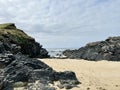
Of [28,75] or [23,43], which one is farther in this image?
[23,43]

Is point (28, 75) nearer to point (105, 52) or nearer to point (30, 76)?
point (30, 76)

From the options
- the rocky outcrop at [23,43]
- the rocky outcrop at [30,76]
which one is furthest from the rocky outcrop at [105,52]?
the rocky outcrop at [30,76]

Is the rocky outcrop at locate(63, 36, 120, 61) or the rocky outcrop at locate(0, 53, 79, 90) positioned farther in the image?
the rocky outcrop at locate(63, 36, 120, 61)

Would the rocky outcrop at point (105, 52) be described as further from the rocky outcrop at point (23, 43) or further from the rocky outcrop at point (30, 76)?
the rocky outcrop at point (30, 76)

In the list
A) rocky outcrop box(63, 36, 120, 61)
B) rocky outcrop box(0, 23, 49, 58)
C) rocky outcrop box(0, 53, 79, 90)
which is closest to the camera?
rocky outcrop box(0, 53, 79, 90)

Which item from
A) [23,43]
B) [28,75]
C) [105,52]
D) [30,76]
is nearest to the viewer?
[30,76]

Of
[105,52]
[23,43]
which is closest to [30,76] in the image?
[23,43]

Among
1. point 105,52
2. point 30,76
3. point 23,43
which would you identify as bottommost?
point 30,76

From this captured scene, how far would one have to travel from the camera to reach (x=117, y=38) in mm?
90688

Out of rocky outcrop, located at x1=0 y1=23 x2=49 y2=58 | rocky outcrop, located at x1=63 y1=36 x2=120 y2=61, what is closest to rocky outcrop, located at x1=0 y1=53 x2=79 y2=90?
rocky outcrop, located at x1=0 y1=23 x2=49 y2=58

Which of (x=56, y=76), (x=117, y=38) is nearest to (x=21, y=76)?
(x=56, y=76)

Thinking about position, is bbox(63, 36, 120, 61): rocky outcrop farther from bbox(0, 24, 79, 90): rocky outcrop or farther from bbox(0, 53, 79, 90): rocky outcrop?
bbox(0, 53, 79, 90): rocky outcrop

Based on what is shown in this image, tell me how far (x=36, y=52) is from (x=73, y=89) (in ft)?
115

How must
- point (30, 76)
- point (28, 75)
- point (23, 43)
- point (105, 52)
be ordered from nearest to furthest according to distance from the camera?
point (30, 76)
point (28, 75)
point (23, 43)
point (105, 52)
